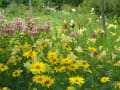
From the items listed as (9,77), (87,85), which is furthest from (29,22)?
(87,85)

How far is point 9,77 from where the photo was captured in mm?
1944

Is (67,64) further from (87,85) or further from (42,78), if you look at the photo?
(42,78)

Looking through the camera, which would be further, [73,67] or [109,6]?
[109,6]

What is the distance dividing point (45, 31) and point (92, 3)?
619cm

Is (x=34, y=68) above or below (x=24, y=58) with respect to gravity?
above

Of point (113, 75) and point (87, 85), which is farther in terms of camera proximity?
point (113, 75)

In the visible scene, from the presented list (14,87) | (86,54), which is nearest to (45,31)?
(86,54)

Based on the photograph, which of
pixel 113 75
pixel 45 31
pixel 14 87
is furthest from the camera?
pixel 45 31

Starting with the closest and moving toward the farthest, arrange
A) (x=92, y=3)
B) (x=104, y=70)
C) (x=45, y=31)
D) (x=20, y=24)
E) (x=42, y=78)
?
1. (x=42, y=78)
2. (x=104, y=70)
3. (x=20, y=24)
4. (x=45, y=31)
5. (x=92, y=3)

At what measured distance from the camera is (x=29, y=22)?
336cm

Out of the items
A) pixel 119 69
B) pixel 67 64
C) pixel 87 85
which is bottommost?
pixel 119 69

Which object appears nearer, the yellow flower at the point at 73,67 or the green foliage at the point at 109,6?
the yellow flower at the point at 73,67

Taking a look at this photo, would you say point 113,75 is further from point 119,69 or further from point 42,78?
point 42,78

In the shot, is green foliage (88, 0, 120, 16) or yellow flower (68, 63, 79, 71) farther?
green foliage (88, 0, 120, 16)
